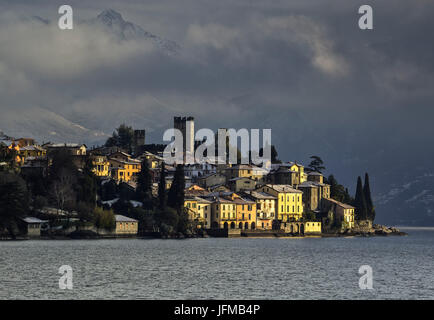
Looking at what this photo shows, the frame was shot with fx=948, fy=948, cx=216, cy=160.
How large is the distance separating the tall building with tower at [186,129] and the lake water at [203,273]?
9379 cm

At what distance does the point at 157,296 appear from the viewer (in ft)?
151

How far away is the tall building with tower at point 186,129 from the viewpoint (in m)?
183

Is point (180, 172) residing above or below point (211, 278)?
above

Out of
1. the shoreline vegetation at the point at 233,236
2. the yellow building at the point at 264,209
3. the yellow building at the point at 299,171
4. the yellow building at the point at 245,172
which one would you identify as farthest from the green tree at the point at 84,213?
the yellow building at the point at 299,171

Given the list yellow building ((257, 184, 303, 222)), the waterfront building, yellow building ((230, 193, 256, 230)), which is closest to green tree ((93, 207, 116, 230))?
yellow building ((230, 193, 256, 230))

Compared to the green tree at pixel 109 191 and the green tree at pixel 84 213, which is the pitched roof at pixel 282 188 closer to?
the green tree at pixel 109 191

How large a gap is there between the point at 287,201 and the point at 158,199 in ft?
99.7

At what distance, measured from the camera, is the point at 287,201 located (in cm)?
14162
